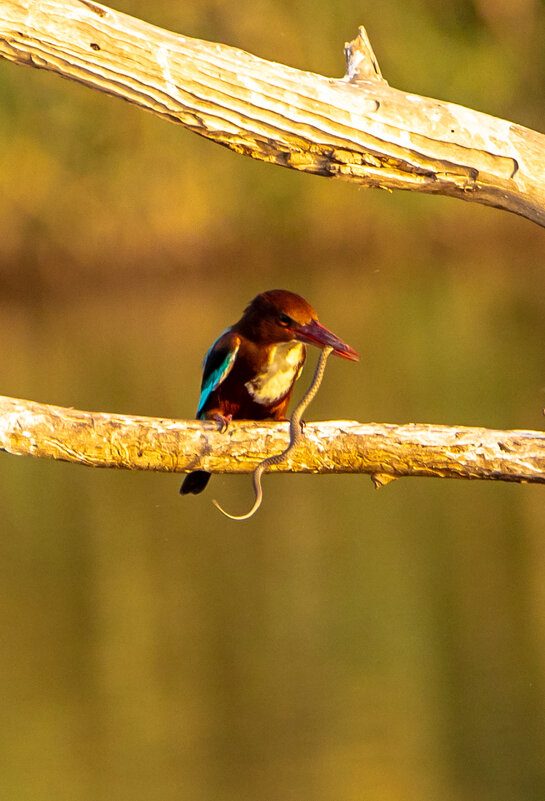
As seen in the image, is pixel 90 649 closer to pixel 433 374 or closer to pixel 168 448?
pixel 168 448

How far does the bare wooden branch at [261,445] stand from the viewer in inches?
94.2

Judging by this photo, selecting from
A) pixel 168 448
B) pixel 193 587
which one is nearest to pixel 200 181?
pixel 193 587

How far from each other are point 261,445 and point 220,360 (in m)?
0.70

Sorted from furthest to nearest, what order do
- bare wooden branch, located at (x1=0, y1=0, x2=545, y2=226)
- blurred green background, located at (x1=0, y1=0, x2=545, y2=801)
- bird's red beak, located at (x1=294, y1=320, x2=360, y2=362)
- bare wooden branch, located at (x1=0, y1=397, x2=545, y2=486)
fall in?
1. blurred green background, located at (x1=0, y1=0, x2=545, y2=801)
2. bird's red beak, located at (x1=294, y1=320, x2=360, y2=362)
3. bare wooden branch, located at (x1=0, y1=397, x2=545, y2=486)
4. bare wooden branch, located at (x1=0, y1=0, x2=545, y2=226)

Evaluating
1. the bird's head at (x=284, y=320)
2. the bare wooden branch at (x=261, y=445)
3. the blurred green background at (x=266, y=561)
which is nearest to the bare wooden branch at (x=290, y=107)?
the bare wooden branch at (x=261, y=445)

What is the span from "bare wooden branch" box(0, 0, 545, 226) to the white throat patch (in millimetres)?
968

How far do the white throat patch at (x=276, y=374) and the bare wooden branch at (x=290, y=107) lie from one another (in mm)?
968

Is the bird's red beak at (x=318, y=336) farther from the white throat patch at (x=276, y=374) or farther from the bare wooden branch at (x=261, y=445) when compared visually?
the bare wooden branch at (x=261, y=445)

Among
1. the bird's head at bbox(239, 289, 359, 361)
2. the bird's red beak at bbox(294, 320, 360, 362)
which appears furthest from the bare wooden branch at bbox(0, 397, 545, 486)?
the bird's head at bbox(239, 289, 359, 361)

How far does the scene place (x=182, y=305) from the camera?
1381cm

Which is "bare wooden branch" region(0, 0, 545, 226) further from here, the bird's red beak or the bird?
the bird

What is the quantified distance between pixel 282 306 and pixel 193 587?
255 centimetres

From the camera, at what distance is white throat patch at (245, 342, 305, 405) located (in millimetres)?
3152

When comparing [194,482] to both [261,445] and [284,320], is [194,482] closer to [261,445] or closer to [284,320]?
[284,320]
